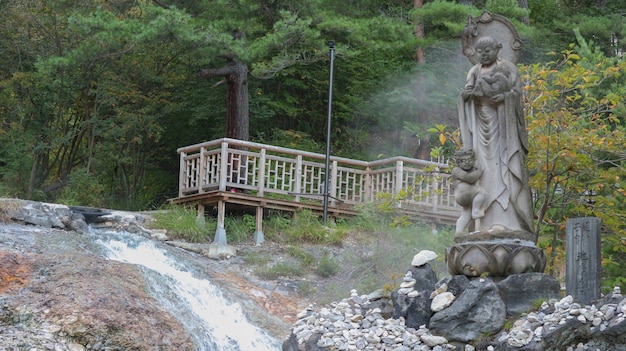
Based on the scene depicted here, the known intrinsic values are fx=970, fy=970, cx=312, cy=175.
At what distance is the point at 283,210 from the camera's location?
18.2 metres

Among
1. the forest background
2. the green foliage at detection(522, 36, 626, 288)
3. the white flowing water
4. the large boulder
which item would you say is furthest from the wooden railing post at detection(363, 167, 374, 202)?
the large boulder

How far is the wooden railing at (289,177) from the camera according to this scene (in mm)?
17344

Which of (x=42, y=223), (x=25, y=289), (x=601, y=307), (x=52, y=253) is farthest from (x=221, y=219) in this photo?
(x=601, y=307)

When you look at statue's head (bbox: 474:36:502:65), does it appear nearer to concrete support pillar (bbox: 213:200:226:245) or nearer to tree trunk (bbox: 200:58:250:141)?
concrete support pillar (bbox: 213:200:226:245)

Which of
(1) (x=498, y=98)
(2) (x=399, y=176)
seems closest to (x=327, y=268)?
(2) (x=399, y=176)

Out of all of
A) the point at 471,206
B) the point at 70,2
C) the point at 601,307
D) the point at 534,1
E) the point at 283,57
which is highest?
the point at 534,1

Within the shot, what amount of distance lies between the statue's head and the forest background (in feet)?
23.3

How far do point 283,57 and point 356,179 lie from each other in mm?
3107

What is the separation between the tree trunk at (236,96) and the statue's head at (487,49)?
981 centimetres

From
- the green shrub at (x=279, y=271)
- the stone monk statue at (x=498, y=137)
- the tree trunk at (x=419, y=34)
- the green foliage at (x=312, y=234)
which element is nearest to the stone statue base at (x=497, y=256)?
the stone monk statue at (x=498, y=137)

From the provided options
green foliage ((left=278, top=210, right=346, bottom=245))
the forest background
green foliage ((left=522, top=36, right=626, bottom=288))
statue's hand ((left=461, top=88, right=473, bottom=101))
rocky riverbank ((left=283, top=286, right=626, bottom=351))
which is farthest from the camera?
the forest background

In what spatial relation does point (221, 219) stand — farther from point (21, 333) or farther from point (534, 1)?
point (534, 1)

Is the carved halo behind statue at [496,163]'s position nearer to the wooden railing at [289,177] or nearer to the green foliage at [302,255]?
the green foliage at [302,255]

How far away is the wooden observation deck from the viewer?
56.3ft
